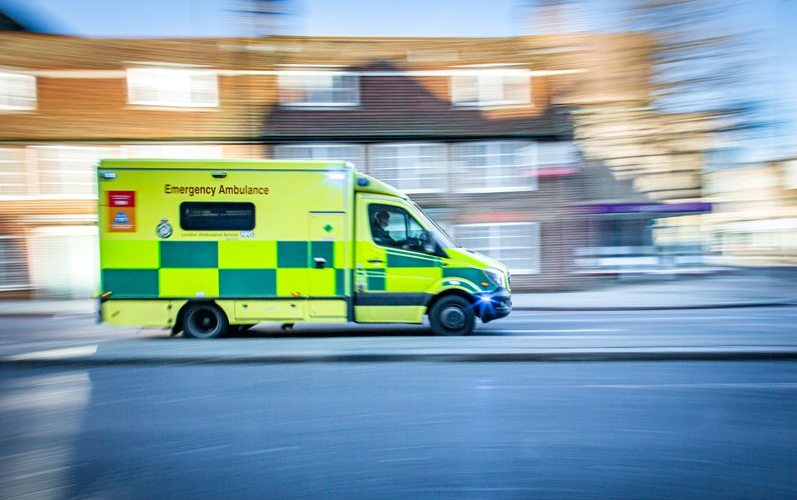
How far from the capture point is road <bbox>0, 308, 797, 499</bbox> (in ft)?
12.3

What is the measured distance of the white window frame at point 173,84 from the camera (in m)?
21.4

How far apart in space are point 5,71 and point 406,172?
14071 mm

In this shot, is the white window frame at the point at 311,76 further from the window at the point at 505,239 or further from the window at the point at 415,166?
the window at the point at 505,239

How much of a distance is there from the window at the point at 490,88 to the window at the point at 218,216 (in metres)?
13.2

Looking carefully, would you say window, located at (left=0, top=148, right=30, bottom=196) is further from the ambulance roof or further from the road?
the road

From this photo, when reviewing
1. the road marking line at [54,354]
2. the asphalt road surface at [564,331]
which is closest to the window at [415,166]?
the asphalt road surface at [564,331]

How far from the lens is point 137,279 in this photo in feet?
31.8

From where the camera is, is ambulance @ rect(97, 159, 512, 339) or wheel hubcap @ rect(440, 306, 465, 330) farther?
wheel hubcap @ rect(440, 306, 465, 330)

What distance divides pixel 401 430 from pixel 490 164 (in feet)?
55.7

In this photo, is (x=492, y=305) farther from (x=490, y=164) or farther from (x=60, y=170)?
(x=60, y=170)

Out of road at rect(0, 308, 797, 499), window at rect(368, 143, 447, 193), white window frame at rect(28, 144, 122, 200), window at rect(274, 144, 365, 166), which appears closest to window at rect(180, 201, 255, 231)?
road at rect(0, 308, 797, 499)

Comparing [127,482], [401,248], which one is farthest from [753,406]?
[401,248]

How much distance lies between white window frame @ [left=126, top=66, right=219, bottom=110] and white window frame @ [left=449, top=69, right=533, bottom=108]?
832 centimetres

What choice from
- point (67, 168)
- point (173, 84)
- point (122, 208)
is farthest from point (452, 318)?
point (67, 168)
